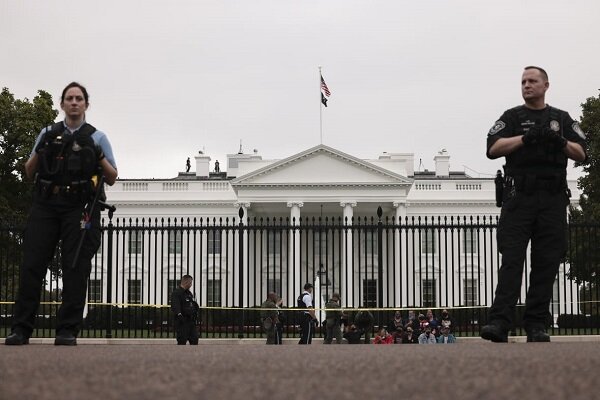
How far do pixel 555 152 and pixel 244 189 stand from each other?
45.2m

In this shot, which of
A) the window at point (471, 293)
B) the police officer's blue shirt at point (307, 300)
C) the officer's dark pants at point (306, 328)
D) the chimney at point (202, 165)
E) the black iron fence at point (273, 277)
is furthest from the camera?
the chimney at point (202, 165)

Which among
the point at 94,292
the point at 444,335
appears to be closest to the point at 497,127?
the point at 444,335

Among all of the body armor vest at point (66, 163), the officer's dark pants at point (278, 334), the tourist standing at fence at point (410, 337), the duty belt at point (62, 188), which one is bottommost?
the tourist standing at fence at point (410, 337)

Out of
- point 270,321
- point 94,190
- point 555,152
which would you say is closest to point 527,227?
point 555,152

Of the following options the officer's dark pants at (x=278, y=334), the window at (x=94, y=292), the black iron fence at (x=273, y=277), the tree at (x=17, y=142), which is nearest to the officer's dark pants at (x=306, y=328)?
the black iron fence at (x=273, y=277)

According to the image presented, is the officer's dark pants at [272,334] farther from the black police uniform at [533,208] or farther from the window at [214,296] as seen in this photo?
the black police uniform at [533,208]

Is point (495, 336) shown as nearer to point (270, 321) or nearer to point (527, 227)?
point (527, 227)

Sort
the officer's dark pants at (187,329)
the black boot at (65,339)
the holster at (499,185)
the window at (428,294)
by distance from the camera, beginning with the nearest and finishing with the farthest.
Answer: the black boot at (65,339)
the holster at (499,185)
the officer's dark pants at (187,329)
the window at (428,294)

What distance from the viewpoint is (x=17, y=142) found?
36281 millimetres

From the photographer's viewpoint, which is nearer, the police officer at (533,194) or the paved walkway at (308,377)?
the paved walkway at (308,377)

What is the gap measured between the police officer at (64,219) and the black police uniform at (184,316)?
21.1ft

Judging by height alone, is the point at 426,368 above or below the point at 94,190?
below

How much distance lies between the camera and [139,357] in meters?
4.47

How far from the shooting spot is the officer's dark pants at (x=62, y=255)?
6.62 m
